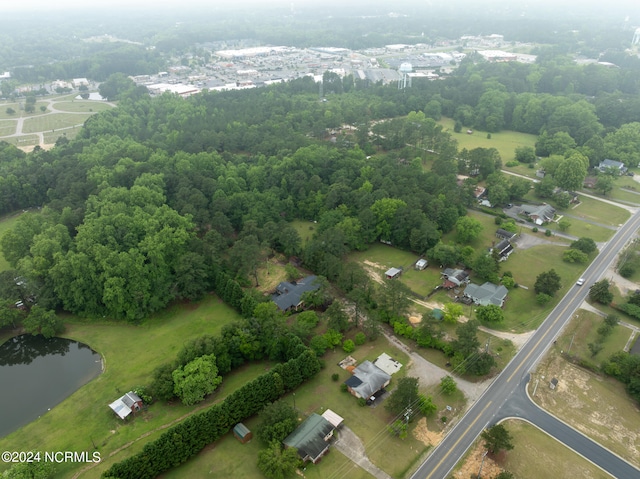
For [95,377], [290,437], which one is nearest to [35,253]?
[95,377]

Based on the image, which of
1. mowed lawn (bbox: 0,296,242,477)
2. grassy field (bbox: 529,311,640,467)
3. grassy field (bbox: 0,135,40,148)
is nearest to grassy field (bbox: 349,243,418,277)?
mowed lawn (bbox: 0,296,242,477)

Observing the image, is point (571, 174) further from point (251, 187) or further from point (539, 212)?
point (251, 187)

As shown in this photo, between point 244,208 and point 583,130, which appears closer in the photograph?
point 244,208

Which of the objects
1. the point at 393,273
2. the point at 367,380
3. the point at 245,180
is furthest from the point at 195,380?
the point at 245,180

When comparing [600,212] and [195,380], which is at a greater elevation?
[195,380]

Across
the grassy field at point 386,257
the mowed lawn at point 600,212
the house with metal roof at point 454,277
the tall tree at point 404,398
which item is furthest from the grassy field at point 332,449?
the mowed lawn at point 600,212

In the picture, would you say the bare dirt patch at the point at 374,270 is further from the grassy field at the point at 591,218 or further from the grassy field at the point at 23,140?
the grassy field at the point at 23,140

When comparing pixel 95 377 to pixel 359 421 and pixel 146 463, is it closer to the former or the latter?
pixel 146 463
